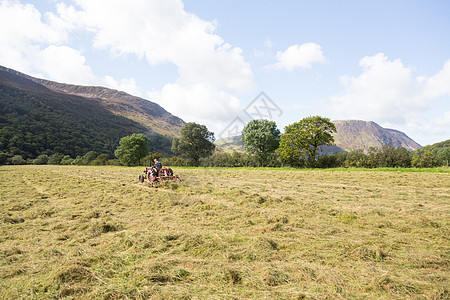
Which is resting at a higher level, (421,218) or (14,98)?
(14,98)

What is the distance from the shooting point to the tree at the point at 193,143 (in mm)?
46719

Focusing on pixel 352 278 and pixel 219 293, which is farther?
pixel 352 278

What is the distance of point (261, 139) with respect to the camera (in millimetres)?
40969

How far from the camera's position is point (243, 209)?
725 centimetres

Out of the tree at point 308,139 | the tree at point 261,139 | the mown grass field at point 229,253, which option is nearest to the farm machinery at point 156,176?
the mown grass field at point 229,253

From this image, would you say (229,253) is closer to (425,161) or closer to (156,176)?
(156,176)

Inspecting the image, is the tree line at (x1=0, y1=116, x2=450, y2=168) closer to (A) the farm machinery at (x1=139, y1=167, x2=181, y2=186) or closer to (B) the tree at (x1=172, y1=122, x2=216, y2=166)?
(B) the tree at (x1=172, y1=122, x2=216, y2=166)

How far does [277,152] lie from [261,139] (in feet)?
20.6

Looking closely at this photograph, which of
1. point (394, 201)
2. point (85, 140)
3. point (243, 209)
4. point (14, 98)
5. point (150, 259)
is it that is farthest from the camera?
point (14, 98)

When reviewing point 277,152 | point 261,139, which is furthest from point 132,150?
point 277,152

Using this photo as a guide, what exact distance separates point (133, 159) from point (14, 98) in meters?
132

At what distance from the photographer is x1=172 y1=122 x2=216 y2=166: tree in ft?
153

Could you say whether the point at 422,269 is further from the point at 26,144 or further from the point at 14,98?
the point at 14,98

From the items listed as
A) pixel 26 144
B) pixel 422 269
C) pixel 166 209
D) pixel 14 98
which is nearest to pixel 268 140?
pixel 166 209
